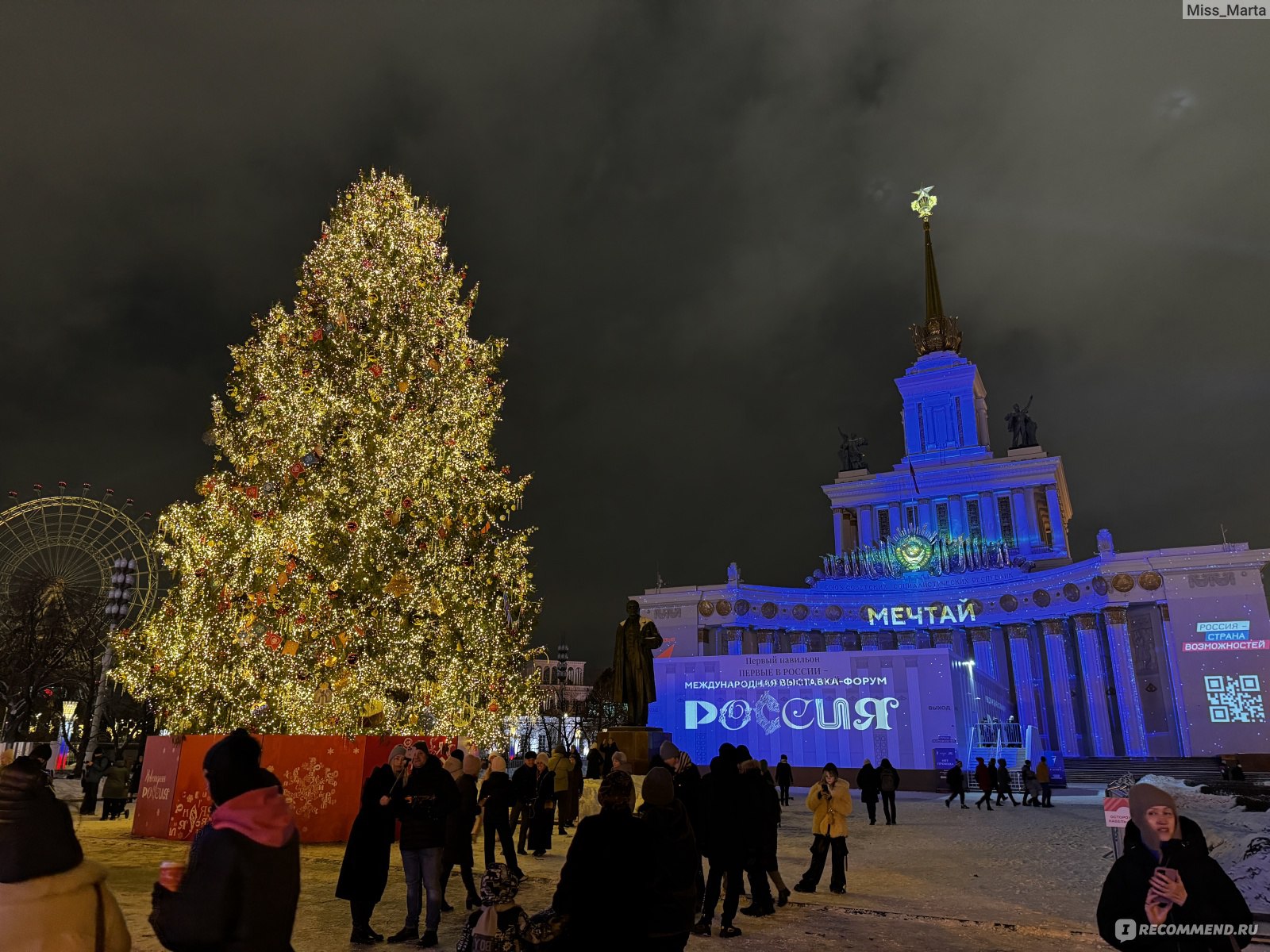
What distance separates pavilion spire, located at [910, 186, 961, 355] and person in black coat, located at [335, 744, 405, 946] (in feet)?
226

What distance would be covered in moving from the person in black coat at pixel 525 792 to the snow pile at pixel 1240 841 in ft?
26.7

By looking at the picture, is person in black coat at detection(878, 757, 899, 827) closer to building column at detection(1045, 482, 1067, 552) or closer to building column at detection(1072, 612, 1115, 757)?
building column at detection(1072, 612, 1115, 757)

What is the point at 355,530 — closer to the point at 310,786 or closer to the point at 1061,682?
the point at 310,786

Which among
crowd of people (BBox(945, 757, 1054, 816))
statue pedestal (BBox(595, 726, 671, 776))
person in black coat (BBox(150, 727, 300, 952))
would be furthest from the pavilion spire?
person in black coat (BBox(150, 727, 300, 952))

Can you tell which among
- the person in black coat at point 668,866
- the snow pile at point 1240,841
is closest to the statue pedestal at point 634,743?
the snow pile at point 1240,841

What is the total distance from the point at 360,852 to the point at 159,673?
29.8 ft

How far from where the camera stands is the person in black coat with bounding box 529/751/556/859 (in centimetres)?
1232

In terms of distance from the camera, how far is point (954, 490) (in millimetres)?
60375

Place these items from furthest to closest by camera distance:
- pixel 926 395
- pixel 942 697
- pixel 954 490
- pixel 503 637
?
pixel 926 395, pixel 954 490, pixel 942 697, pixel 503 637

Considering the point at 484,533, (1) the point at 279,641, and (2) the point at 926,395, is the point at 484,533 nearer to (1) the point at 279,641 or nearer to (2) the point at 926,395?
(1) the point at 279,641

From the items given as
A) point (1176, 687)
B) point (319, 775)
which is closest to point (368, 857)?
point (319, 775)

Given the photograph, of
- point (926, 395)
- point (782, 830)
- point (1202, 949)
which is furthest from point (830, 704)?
point (926, 395)

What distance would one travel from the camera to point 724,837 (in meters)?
7.41

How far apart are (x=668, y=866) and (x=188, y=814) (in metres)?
12.5
